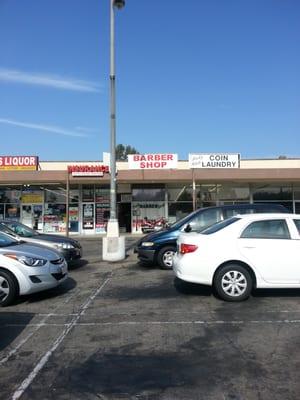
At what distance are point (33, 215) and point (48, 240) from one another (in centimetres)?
1831

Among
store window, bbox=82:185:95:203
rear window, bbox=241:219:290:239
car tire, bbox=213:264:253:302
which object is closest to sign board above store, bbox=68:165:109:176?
store window, bbox=82:185:95:203

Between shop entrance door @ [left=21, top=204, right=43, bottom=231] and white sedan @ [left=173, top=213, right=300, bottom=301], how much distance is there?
76.7 feet

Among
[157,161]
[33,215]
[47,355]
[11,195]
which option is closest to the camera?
[47,355]

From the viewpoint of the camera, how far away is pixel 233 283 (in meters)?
7.66

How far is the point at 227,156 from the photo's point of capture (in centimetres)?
2619

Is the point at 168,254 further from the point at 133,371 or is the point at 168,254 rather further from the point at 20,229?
the point at 133,371

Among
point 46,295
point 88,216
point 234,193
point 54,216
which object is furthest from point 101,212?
point 46,295

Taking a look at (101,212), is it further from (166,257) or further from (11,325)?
(11,325)

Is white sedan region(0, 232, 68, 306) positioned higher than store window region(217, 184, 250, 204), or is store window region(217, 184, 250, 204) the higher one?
store window region(217, 184, 250, 204)

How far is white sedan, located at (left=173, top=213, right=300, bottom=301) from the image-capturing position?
7.64 m

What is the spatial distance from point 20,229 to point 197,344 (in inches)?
337

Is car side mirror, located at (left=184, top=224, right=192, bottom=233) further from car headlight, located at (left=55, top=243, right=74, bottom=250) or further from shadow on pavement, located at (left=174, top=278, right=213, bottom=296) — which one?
car headlight, located at (left=55, top=243, right=74, bottom=250)

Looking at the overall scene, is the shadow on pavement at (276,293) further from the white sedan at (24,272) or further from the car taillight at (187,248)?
the white sedan at (24,272)

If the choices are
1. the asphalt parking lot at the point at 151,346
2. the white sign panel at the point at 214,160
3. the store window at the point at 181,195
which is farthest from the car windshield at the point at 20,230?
the store window at the point at 181,195
